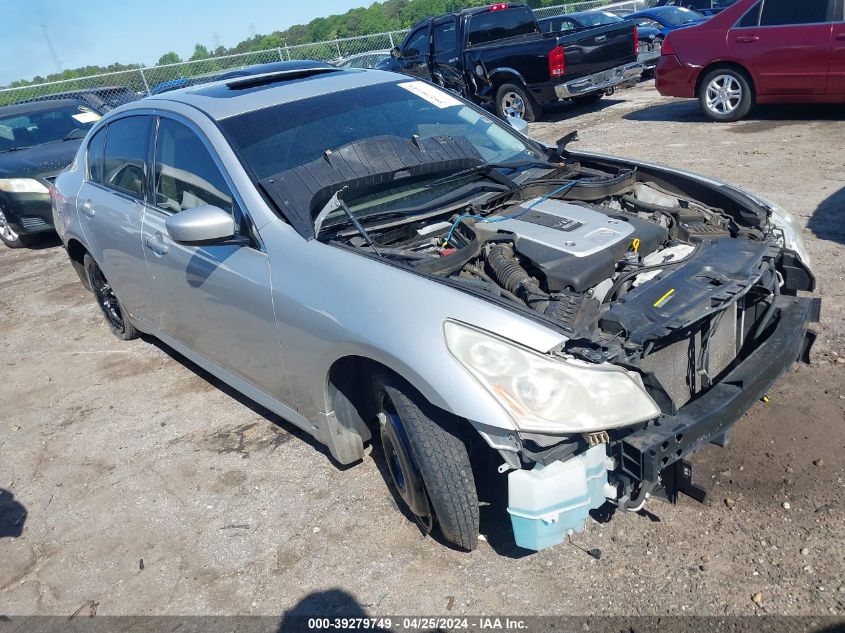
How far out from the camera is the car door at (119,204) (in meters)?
4.30

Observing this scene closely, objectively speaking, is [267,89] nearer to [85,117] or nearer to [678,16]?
[85,117]

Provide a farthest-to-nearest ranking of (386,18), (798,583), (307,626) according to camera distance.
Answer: (386,18) < (307,626) < (798,583)

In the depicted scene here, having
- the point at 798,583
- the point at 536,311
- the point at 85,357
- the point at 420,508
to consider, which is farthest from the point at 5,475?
the point at 798,583

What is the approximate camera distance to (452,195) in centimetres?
366

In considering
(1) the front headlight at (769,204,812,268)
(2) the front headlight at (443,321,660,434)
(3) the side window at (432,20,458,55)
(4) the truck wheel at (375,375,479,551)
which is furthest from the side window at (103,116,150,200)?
(3) the side window at (432,20,458,55)

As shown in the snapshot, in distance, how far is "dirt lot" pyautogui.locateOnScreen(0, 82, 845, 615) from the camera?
270 cm

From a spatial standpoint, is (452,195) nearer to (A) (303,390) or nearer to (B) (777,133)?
(A) (303,390)

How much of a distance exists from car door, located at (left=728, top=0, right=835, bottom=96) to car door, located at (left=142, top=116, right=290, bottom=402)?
25.1 feet

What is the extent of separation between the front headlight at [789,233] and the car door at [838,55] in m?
5.75

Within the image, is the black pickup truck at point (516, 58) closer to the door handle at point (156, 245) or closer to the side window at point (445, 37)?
the side window at point (445, 37)

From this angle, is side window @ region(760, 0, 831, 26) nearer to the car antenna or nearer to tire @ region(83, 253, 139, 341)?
the car antenna

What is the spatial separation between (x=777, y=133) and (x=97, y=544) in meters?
8.46

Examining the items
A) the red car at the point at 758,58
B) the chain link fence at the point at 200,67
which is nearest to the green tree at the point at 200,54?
the chain link fence at the point at 200,67

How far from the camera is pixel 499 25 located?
40.8ft
